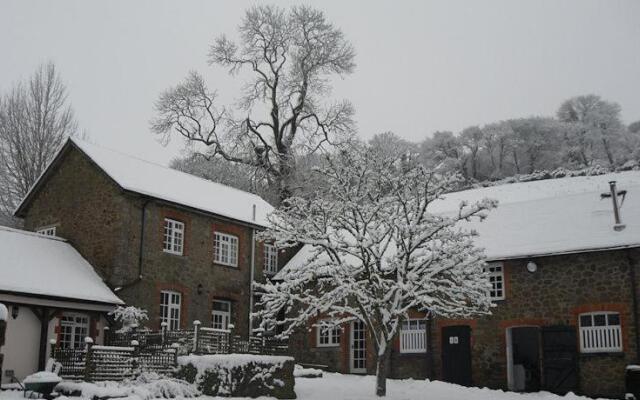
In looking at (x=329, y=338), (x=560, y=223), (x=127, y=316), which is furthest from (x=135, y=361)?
(x=560, y=223)

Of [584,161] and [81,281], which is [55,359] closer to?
[81,281]

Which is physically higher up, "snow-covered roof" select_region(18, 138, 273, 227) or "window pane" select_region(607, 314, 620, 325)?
"snow-covered roof" select_region(18, 138, 273, 227)

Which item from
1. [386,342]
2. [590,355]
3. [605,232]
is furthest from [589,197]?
[386,342]

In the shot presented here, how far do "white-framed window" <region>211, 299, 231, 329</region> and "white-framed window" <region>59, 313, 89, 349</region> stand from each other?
5395 mm

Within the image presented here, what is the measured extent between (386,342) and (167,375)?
5752 mm

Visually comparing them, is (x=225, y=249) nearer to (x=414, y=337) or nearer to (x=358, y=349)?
(x=358, y=349)

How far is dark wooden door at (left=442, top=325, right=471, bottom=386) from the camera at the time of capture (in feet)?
72.8

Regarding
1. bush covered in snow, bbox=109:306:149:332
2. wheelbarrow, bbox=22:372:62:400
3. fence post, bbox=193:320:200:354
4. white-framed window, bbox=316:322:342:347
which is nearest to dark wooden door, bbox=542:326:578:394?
white-framed window, bbox=316:322:342:347

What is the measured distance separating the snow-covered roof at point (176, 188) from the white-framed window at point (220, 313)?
10.7 feet

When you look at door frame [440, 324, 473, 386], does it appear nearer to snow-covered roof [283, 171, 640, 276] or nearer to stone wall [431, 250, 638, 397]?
stone wall [431, 250, 638, 397]

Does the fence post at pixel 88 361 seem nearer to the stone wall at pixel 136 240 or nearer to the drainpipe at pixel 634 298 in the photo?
the stone wall at pixel 136 240

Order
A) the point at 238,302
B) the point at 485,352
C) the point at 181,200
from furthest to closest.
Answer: the point at 238,302 → the point at 181,200 → the point at 485,352

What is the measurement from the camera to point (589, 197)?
905 inches

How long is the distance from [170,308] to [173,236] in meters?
2.51
